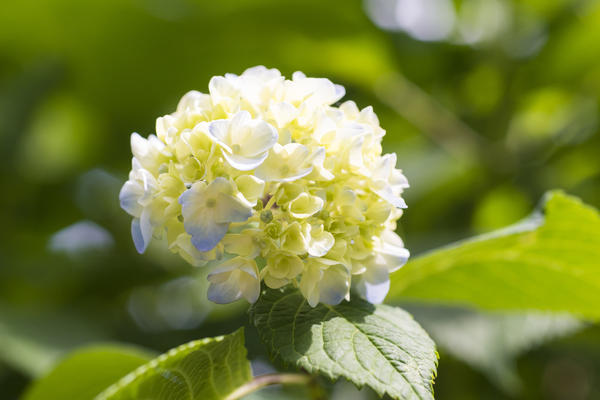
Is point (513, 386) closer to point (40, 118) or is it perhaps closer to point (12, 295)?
point (12, 295)

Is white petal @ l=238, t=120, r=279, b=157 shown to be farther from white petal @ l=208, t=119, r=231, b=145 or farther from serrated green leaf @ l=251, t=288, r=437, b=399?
serrated green leaf @ l=251, t=288, r=437, b=399

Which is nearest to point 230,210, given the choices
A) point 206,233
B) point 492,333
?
point 206,233

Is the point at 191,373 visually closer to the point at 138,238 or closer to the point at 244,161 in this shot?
the point at 138,238

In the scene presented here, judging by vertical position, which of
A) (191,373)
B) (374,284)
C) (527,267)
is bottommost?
(191,373)

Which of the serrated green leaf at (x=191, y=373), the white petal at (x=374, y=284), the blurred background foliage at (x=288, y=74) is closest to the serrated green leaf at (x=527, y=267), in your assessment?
the white petal at (x=374, y=284)

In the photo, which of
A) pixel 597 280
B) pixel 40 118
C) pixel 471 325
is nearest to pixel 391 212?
pixel 597 280

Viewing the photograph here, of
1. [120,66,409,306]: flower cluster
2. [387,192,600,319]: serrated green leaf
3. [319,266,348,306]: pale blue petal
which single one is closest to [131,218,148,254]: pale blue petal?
[120,66,409,306]: flower cluster
